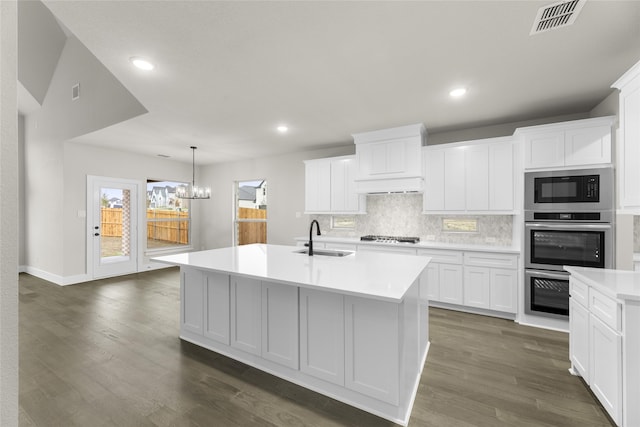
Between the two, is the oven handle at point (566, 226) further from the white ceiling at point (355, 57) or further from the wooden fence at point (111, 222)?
the wooden fence at point (111, 222)

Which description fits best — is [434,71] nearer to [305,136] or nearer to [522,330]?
[305,136]

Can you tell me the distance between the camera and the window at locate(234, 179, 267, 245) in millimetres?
6391

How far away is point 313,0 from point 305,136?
2.92m

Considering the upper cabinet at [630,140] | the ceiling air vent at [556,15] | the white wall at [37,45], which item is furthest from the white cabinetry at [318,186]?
the white wall at [37,45]

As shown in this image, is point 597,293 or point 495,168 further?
point 495,168

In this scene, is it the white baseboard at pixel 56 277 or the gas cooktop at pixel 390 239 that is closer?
the gas cooktop at pixel 390 239

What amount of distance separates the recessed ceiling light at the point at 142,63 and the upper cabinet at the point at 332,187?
2951 millimetres

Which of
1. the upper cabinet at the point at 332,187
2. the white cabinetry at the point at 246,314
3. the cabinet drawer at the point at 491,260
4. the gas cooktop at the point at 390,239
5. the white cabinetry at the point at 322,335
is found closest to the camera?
the white cabinetry at the point at 322,335

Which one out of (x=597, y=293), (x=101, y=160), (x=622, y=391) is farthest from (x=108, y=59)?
(x=622, y=391)

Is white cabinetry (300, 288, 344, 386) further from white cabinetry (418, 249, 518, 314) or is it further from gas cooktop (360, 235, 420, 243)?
gas cooktop (360, 235, 420, 243)

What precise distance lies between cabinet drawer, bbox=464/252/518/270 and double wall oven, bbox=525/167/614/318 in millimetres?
148

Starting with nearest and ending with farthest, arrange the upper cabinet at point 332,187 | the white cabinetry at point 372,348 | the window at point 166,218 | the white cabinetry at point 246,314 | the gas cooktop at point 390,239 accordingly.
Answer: the white cabinetry at point 372,348 < the white cabinetry at point 246,314 < the gas cooktop at point 390,239 < the upper cabinet at point 332,187 < the window at point 166,218

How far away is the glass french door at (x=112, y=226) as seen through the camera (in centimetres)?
522

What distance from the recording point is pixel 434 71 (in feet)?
8.12
